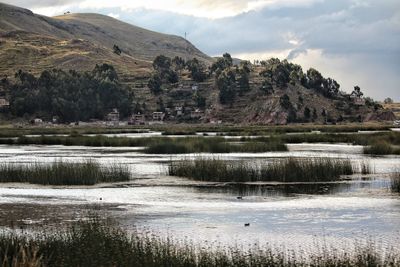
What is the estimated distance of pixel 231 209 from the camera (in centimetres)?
2759

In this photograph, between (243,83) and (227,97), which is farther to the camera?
(243,83)

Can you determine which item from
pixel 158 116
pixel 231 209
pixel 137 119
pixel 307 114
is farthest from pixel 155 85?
pixel 231 209

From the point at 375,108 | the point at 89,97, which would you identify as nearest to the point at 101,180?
the point at 89,97

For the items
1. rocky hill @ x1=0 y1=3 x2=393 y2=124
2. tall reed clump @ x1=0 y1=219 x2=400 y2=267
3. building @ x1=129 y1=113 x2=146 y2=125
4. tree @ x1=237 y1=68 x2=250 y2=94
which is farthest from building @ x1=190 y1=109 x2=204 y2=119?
tall reed clump @ x1=0 y1=219 x2=400 y2=267

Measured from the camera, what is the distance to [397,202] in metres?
29.1

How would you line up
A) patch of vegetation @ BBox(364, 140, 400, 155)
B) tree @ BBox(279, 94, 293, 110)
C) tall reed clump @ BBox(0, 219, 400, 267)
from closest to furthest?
tall reed clump @ BBox(0, 219, 400, 267)
patch of vegetation @ BBox(364, 140, 400, 155)
tree @ BBox(279, 94, 293, 110)

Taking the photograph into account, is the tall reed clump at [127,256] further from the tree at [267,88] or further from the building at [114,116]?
the tree at [267,88]

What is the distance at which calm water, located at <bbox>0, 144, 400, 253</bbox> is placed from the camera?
21.6 meters

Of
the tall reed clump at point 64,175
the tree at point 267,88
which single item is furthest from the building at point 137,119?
the tall reed clump at point 64,175

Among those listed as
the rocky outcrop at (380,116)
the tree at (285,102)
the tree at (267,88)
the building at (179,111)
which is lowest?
the rocky outcrop at (380,116)

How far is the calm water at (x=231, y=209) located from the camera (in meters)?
21.6

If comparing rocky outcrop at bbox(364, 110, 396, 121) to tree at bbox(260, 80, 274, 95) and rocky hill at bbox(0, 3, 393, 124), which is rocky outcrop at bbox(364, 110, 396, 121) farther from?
tree at bbox(260, 80, 274, 95)

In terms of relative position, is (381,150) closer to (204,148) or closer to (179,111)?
(204,148)

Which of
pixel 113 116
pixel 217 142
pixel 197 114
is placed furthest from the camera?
pixel 197 114
